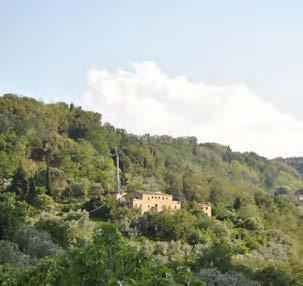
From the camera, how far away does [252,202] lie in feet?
240

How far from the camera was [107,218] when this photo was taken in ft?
179

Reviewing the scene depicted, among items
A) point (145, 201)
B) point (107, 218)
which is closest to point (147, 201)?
point (145, 201)

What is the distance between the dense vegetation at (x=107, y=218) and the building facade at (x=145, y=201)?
5.42 ft

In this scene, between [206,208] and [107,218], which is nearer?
[107,218]

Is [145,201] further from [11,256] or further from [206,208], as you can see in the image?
[11,256]

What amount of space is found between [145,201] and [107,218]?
559 centimetres

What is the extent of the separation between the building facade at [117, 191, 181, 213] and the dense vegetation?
1652 mm

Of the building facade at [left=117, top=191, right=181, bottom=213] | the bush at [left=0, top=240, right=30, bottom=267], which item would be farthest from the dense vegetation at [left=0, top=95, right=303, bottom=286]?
the building facade at [left=117, top=191, right=181, bottom=213]

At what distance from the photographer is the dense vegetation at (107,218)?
11391mm

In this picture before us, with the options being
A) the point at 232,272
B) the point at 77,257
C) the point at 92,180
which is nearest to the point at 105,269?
the point at 77,257

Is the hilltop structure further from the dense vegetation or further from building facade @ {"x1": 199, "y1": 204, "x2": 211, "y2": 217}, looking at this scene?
the dense vegetation

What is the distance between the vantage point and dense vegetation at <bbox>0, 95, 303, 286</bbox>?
11391 mm

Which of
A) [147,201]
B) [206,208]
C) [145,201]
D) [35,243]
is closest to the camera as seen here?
[35,243]

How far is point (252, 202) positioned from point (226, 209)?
20.8ft
